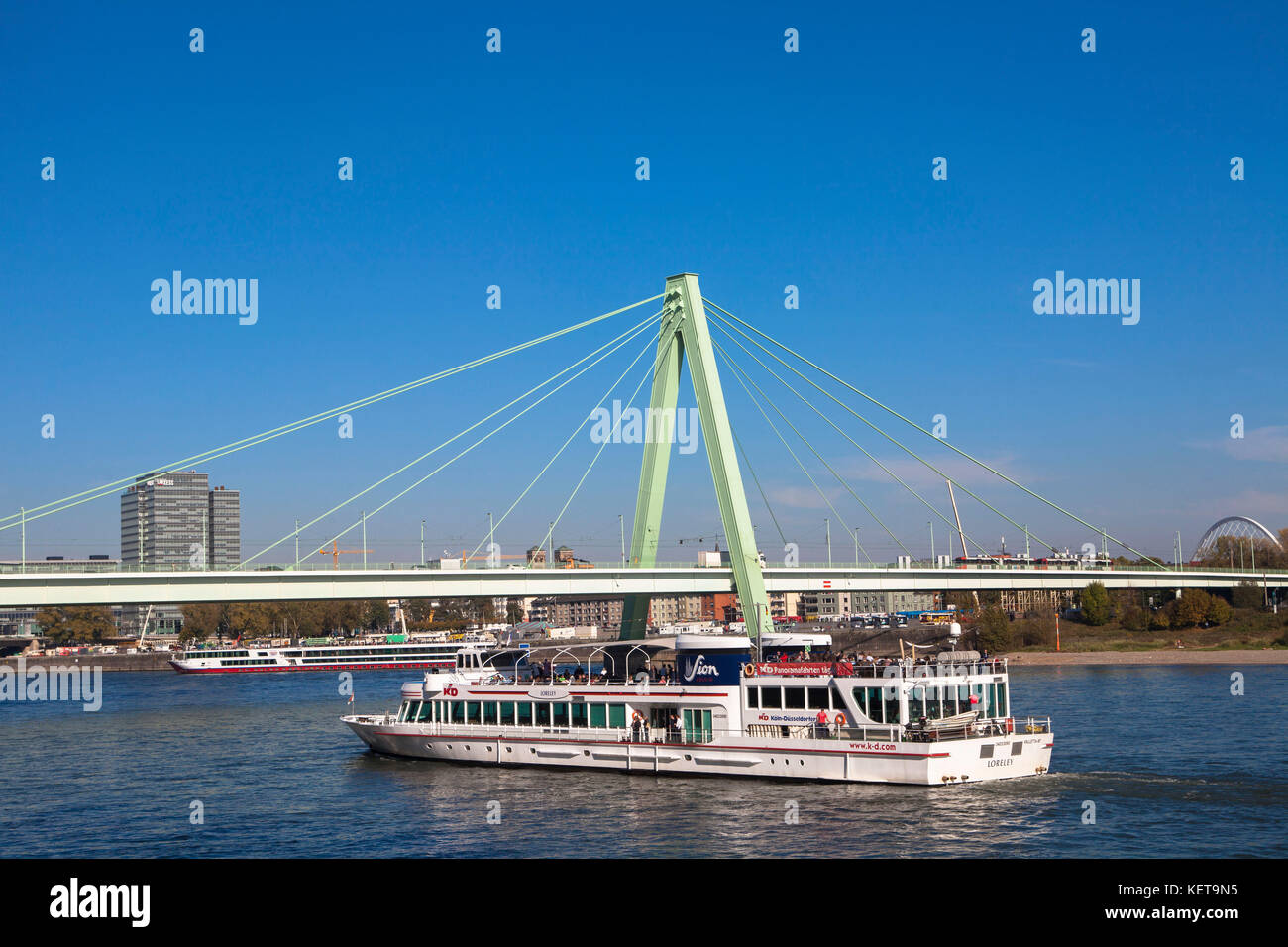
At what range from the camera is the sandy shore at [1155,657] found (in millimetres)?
75750

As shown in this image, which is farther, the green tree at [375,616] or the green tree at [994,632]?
the green tree at [375,616]

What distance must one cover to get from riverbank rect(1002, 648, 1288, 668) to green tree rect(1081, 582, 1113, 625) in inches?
368

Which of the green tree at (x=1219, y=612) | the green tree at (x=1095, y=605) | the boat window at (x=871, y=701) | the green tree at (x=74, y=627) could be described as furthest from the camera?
the green tree at (x=74, y=627)

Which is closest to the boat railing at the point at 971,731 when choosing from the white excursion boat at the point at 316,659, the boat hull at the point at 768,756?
the boat hull at the point at 768,756

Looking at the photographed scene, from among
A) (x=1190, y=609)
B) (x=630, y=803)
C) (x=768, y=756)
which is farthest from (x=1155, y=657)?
(x=630, y=803)

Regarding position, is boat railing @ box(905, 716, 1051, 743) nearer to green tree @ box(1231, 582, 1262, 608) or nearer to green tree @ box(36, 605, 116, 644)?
green tree @ box(1231, 582, 1262, 608)

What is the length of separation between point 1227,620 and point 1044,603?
44.8 meters

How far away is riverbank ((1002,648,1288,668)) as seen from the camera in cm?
7575

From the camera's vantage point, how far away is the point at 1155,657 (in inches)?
3130

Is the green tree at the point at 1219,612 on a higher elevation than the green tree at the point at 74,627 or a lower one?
higher

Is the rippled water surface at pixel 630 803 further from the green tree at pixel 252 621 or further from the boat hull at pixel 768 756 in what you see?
the green tree at pixel 252 621

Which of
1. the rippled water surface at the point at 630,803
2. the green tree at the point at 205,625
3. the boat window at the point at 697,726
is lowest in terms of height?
the green tree at the point at 205,625

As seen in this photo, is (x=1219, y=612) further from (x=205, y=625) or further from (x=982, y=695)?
(x=205, y=625)
